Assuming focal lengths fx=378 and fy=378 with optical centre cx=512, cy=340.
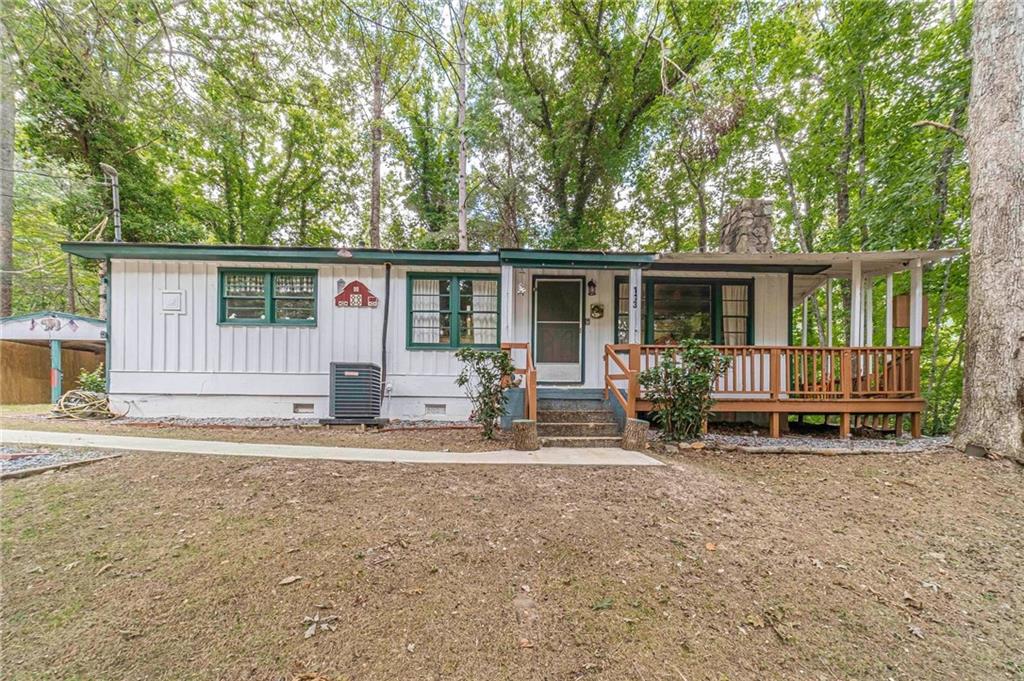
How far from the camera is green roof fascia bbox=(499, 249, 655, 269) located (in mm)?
5965

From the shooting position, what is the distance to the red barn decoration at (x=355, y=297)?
660 cm

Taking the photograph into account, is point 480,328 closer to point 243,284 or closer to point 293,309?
point 293,309

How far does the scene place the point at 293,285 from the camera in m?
6.59

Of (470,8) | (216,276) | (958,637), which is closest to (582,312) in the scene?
(958,637)

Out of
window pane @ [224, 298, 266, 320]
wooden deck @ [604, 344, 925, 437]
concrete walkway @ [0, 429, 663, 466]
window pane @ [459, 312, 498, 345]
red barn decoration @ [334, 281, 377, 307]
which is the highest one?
red barn decoration @ [334, 281, 377, 307]

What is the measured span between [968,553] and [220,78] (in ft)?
25.7

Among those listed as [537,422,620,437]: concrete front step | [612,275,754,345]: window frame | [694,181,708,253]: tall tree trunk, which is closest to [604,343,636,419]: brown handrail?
[537,422,620,437]: concrete front step

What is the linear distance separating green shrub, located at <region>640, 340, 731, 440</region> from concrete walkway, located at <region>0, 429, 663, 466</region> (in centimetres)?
85

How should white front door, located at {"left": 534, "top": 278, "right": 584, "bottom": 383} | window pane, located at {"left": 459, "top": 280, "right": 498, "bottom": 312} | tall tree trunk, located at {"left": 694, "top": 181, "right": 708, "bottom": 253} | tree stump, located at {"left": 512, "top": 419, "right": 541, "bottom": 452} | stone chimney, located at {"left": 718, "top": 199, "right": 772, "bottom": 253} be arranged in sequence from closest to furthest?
1. tree stump, located at {"left": 512, "top": 419, "right": 541, "bottom": 452}
2. window pane, located at {"left": 459, "top": 280, "right": 498, "bottom": 312}
3. white front door, located at {"left": 534, "top": 278, "right": 584, "bottom": 383}
4. stone chimney, located at {"left": 718, "top": 199, "right": 772, "bottom": 253}
5. tall tree trunk, located at {"left": 694, "top": 181, "right": 708, "bottom": 253}

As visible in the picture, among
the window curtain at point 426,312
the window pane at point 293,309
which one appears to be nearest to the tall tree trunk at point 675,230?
the window curtain at point 426,312

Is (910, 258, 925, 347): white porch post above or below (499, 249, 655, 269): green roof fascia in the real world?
below

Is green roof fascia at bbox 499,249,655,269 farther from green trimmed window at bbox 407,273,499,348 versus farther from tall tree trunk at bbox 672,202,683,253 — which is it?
tall tree trunk at bbox 672,202,683,253

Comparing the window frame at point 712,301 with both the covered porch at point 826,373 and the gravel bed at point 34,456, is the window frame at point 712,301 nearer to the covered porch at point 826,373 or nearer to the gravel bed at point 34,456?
the covered porch at point 826,373

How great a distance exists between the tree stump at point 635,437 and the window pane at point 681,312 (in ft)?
8.81
